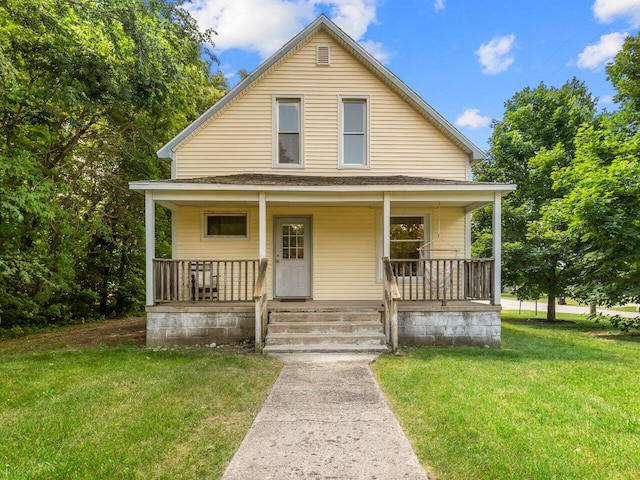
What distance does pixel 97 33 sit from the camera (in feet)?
27.0

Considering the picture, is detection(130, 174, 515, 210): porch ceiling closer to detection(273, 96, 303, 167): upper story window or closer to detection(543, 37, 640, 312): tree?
detection(273, 96, 303, 167): upper story window

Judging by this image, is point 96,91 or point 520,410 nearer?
point 520,410

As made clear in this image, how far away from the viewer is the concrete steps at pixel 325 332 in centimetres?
662

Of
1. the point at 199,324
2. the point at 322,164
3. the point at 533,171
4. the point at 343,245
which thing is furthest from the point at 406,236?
the point at 533,171

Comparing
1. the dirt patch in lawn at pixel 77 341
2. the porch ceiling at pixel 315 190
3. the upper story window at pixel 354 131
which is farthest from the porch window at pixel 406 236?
the dirt patch in lawn at pixel 77 341

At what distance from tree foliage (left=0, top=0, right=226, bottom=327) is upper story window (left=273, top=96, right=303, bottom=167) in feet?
10.5

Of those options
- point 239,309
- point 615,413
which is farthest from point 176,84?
point 615,413

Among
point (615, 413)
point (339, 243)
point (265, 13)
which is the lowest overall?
point (615, 413)

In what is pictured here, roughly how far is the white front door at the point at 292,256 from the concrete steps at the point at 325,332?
63.6 inches

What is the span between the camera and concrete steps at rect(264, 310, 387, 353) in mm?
6621

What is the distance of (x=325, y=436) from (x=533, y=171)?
14.9 m

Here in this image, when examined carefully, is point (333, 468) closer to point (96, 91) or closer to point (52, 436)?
point (52, 436)

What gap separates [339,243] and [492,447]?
6329mm

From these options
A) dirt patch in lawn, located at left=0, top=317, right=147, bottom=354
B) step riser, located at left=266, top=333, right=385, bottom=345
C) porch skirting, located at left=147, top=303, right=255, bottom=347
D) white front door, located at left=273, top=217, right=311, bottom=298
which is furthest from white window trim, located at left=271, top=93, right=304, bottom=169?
dirt patch in lawn, located at left=0, top=317, right=147, bottom=354
